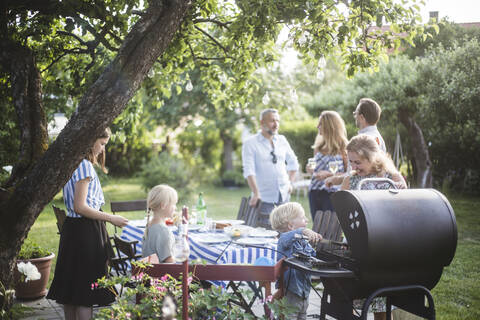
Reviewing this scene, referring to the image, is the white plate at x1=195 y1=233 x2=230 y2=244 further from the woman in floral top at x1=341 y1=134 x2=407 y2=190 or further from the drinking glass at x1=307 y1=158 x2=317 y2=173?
the woman in floral top at x1=341 y1=134 x2=407 y2=190

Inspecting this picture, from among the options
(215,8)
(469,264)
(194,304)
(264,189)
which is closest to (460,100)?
(469,264)

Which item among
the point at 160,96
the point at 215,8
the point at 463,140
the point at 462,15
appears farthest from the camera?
the point at 463,140

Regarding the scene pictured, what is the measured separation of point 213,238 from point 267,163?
5.62 feet

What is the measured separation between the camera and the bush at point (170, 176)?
14611mm

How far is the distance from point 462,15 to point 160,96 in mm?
5151

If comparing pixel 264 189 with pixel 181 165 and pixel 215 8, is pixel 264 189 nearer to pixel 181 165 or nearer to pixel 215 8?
pixel 215 8

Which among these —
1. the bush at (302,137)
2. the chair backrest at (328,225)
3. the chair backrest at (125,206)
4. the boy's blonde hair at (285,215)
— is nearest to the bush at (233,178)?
the bush at (302,137)

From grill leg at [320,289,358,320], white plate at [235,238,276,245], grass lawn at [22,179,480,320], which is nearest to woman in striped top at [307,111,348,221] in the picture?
white plate at [235,238,276,245]

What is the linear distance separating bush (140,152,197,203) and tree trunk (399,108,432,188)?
21.9 ft

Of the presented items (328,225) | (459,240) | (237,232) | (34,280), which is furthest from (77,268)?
(459,240)

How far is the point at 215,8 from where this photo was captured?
15.7ft

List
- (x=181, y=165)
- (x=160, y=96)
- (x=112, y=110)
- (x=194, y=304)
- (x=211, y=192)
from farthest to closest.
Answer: (x=211, y=192) → (x=181, y=165) → (x=160, y=96) → (x=112, y=110) → (x=194, y=304)

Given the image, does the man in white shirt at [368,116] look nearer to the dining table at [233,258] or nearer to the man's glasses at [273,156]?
the dining table at [233,258]

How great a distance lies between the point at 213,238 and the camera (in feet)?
13.7
